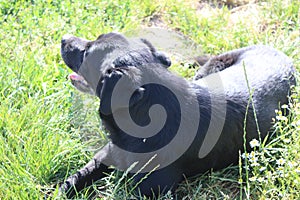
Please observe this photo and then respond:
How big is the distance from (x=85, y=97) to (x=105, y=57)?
2.57ft

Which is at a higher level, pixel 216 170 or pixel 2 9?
pixel 2 9

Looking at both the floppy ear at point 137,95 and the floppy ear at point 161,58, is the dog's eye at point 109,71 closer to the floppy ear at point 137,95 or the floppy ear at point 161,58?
the floppy ear at point 137,95

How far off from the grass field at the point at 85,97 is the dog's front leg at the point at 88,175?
0.19ft

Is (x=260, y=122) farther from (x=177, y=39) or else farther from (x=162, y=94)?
(x=177, y=39)

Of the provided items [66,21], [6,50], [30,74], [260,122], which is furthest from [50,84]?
[260,122]

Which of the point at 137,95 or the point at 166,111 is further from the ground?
the point at 137,95

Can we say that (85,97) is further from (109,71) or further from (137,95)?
(137,95)

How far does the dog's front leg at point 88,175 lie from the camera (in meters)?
3.33

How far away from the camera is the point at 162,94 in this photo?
307 centimetres

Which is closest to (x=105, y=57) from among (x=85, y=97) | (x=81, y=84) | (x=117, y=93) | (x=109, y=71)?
(x=109, y=71)

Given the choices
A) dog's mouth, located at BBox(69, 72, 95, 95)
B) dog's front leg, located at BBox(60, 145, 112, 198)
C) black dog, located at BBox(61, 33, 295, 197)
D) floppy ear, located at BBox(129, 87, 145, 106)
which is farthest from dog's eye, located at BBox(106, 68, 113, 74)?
dog's front leg, located at BBox(60, 145, 112, 198)

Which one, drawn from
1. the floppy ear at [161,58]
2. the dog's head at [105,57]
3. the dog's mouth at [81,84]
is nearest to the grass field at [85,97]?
the dog's mouth at [81,84]

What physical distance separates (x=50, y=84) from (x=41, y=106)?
1.13 feet

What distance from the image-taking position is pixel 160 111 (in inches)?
122
